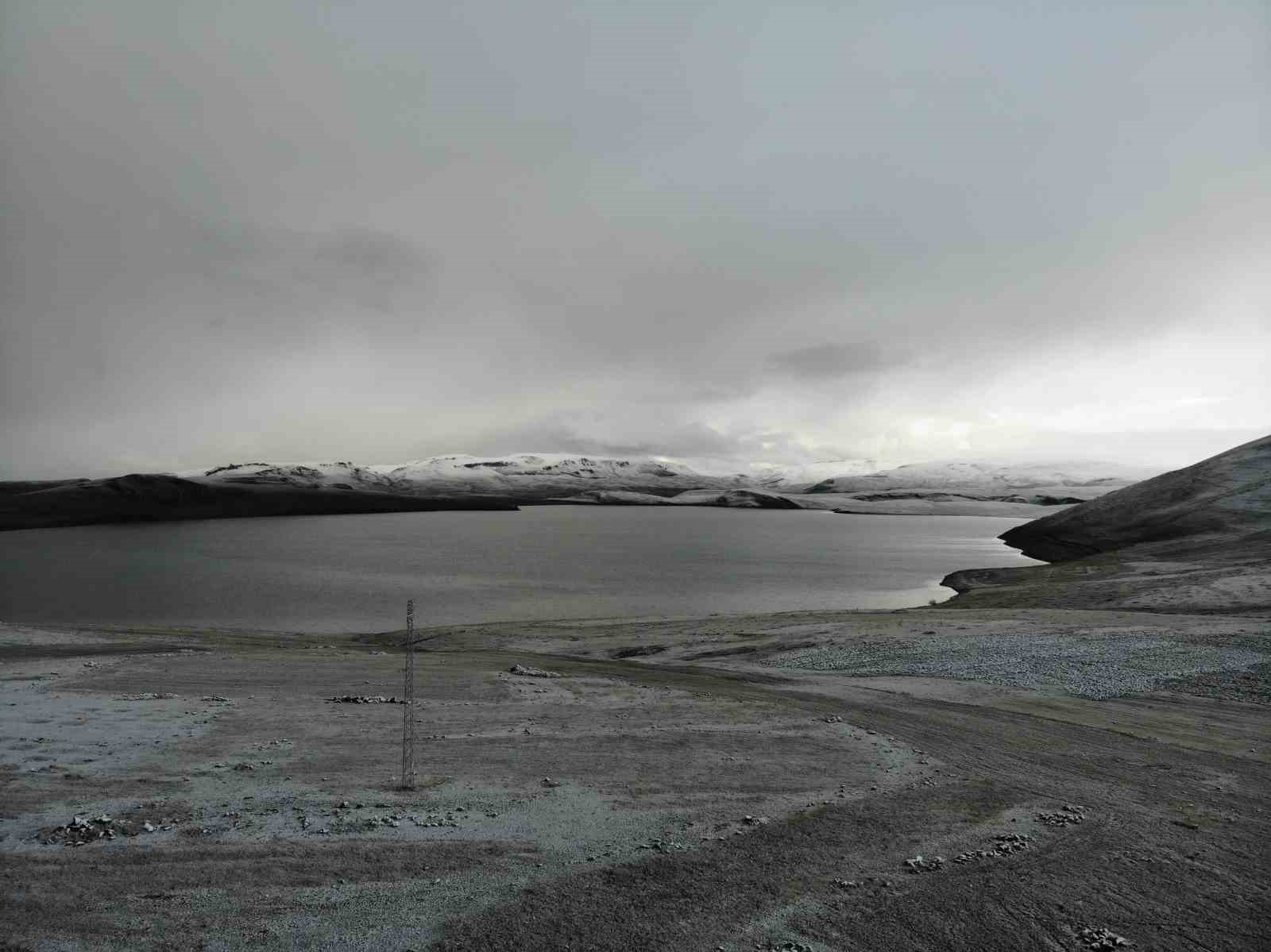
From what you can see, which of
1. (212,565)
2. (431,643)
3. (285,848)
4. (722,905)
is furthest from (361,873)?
(212,565)

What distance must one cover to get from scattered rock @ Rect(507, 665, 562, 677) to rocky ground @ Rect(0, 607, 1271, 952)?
1.48ft

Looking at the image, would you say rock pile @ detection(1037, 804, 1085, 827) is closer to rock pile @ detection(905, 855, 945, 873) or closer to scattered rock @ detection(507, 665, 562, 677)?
rock pile @ detection(905, 855, 945, 873)

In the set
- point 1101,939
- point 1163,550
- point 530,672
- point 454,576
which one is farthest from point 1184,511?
point 1101,939

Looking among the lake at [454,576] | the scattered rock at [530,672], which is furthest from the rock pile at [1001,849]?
the lake at [454,576]

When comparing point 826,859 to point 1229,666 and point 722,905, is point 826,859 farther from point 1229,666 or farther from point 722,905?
point 1229,666

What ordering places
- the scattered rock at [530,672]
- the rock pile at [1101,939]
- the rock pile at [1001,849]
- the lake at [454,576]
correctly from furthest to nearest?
the lake at [454,576]
the scattered rock at [530,672]
the rock pile at [1001,849]
the rock pile at [1101,939]

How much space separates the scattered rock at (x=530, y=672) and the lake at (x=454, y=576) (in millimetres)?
20840

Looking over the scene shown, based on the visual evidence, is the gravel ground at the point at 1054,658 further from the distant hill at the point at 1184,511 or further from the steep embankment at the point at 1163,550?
the distant hill at the point at 1184,511

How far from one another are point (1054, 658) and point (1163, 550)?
38.3 metres

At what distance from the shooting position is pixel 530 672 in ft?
67.3

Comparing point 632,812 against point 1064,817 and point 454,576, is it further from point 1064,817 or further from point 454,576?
point 454,576

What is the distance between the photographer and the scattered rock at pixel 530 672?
2011cm

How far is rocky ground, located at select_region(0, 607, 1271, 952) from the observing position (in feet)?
23.2

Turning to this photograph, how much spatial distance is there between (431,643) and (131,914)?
86.0 ft
